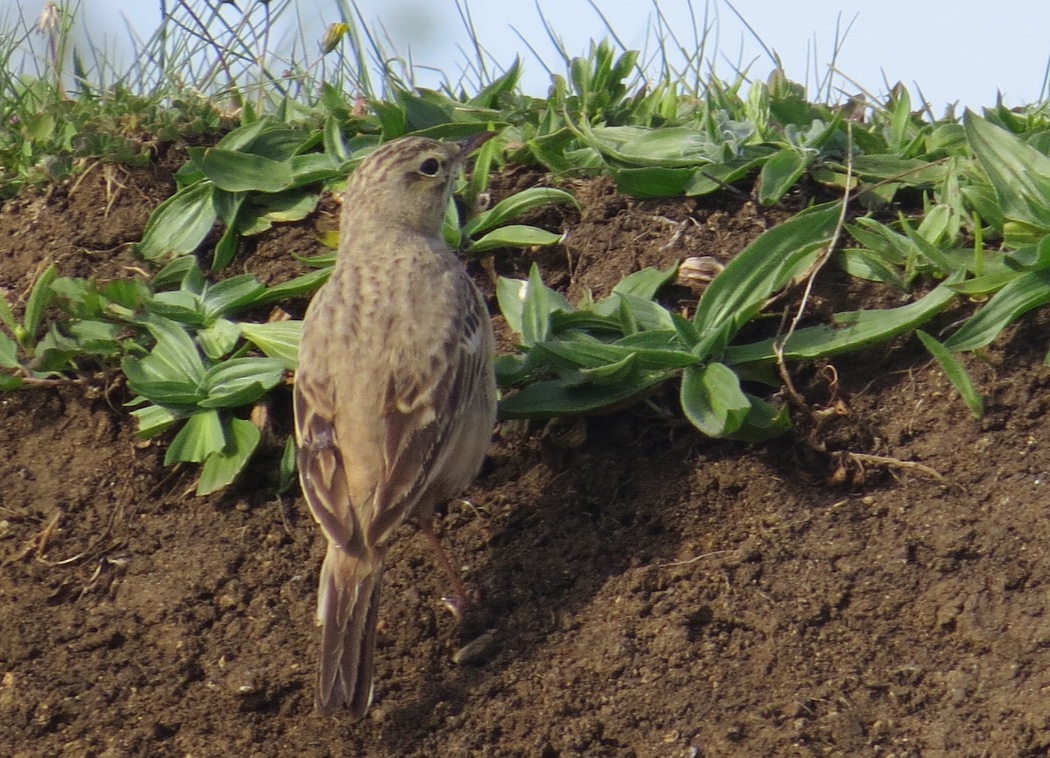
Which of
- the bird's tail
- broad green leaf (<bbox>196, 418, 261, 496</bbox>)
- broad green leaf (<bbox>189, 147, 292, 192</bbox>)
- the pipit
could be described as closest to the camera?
the bird's tail

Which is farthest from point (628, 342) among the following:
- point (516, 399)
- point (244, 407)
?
point (244, 407)

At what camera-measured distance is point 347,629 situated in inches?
182

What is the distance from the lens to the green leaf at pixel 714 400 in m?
5.13

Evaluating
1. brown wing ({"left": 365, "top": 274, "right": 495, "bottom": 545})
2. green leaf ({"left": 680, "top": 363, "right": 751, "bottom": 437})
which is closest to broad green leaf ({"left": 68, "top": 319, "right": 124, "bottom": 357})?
brown wing ({"left": 365, "top": 274, "right": 495, "bottom": 545})

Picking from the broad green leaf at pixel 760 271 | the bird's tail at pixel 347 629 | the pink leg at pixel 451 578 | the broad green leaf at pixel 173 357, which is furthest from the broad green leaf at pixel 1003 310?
the broad green leaf at pixel 173 357

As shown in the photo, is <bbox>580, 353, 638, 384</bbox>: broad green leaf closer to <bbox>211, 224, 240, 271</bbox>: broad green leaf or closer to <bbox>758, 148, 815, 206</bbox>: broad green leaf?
<bbox>758, 148, 815, 206</bbox>: broad green leaf

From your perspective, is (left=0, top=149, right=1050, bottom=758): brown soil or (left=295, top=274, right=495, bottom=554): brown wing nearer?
(left=0, top=149, right=1050, bottom=758): brown soil

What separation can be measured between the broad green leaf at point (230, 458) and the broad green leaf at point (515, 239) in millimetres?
1405

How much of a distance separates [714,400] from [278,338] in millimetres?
1883

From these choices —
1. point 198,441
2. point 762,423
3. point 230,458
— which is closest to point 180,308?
point 198,441

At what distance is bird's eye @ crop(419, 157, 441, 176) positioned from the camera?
6.15 metres

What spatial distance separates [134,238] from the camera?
22.2 ft

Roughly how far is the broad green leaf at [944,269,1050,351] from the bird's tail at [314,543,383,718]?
2.36 meters

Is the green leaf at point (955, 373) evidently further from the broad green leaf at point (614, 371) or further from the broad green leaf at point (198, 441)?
the broad green leaf at point (198, 441)
